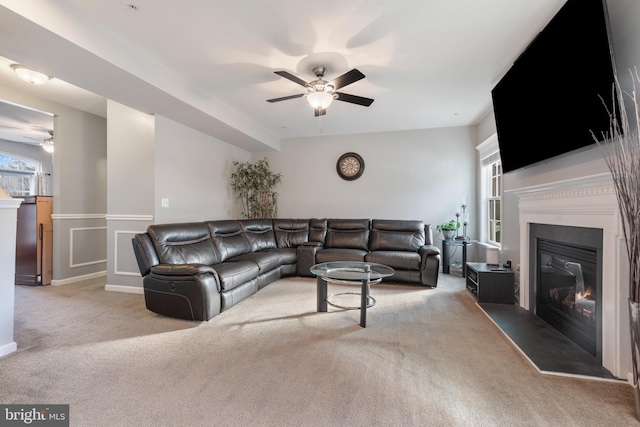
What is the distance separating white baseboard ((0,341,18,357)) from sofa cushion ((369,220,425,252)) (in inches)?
161

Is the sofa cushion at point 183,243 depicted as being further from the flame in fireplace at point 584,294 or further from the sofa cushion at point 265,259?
the flame in fireplace at point 584,294

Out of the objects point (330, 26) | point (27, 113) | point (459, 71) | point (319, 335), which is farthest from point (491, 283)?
point (27, 113)

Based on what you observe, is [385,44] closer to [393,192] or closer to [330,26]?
[330,26]

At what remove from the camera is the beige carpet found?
1448 mm

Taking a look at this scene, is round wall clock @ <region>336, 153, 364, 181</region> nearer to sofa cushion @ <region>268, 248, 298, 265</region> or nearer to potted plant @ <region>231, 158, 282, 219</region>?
potted plant @ <region>231, 158, 282, 219</region>

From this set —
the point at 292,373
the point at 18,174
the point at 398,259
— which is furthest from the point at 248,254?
the point at 18,174

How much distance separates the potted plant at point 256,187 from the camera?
531 centimetres

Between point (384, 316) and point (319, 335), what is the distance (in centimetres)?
79

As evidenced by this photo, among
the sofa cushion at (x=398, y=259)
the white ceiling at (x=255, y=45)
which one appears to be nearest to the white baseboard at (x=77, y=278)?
the white ceiling at (x=255, y=45)

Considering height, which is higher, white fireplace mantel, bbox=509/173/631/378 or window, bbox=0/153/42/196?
window, bbox=0/153/42/196

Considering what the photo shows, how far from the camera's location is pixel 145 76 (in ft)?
8.72

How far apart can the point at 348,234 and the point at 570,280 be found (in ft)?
9.84

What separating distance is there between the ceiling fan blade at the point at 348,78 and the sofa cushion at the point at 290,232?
286 cm

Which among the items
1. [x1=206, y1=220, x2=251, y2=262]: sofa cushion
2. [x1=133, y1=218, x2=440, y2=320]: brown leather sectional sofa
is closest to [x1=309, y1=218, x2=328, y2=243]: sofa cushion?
[x1=133, y1=218, x2=440, y2=320]: brown leather sectional sofa
